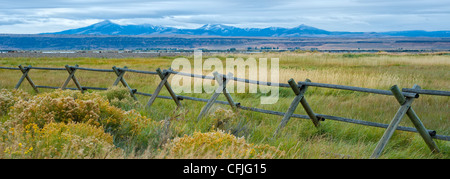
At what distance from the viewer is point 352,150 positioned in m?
6.26

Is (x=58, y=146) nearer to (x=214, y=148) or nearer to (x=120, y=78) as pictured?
(x=214, y=148)

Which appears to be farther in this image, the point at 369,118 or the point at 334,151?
the point at 369,118

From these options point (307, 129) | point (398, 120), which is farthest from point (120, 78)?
point (398, 120)

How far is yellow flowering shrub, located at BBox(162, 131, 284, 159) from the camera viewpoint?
486 cm

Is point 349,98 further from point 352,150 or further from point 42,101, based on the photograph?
point 42,101

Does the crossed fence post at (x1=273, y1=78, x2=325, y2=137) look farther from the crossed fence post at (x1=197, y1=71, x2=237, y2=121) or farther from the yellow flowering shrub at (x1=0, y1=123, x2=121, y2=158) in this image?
the yellow flowering shrub at (x1=0, y1=123, x2=121, y2=158)

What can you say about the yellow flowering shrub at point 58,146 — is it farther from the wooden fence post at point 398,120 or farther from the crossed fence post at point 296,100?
the wooden fence post at point 398,120

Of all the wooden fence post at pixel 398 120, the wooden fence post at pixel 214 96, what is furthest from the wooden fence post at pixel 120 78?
the wooden fence post at pixel 398 120

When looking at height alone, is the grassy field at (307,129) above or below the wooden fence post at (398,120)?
below

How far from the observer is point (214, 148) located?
5.19m

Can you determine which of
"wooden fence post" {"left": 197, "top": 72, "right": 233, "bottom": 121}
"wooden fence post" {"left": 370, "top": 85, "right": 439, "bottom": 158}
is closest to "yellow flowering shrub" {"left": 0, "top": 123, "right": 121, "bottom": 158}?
"wooden fence post" {"left": 197, "top": 72, "right": 233, "bottom": 121}

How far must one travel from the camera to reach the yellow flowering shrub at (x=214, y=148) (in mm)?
4855
